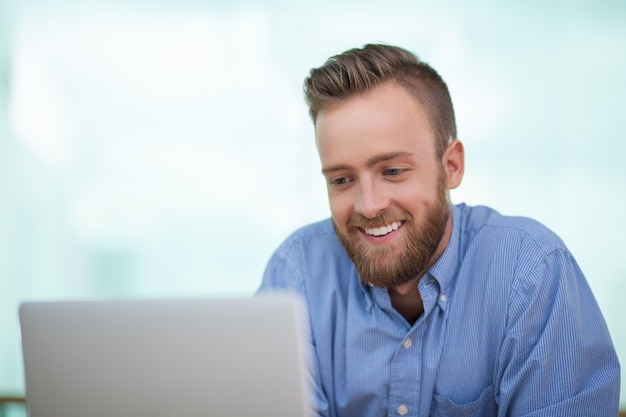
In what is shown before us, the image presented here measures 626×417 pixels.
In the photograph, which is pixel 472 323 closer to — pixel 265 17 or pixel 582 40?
pixel 582 40

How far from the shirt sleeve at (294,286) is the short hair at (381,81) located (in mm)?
428

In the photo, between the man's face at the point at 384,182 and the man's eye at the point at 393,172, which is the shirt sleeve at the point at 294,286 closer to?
the man's face at the point at 384,182

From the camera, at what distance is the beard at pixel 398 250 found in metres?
1.58

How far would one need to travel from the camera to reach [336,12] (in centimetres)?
283

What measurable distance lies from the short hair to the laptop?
815 millimetres

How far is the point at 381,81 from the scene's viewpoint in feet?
5.17

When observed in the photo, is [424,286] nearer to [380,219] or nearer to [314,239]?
[380,219]

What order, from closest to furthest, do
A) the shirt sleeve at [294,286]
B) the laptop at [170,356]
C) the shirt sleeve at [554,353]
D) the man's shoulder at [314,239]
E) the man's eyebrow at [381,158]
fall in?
1. the laptop at [170,356]
2. the shirt sleeve at [554,353]
3. the man's eyebrow at [381,158]
4. the shirt sleeve at [294,286]
5. the man's shoulder at [314,239]

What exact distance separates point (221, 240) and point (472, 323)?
164 centimetres

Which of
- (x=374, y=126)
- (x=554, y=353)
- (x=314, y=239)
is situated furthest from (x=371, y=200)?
(x=554, y=353)

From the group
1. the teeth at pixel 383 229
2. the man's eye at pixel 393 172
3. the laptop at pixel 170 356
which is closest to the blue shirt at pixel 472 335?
the teeth at pixel 383 229

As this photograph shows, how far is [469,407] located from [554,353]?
25 cm

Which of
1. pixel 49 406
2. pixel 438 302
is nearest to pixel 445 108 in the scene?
pixel 438 302

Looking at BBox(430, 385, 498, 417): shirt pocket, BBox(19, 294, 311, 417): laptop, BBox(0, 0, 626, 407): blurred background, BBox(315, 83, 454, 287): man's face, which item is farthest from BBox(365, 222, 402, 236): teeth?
BBox(0, 0, 626, 407): blurred background
